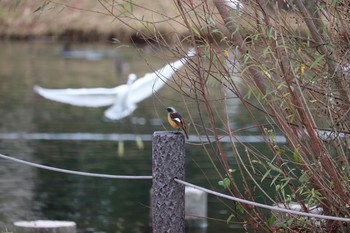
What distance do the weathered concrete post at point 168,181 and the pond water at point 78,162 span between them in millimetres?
369

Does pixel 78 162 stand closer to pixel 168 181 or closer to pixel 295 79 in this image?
pixel 168 181

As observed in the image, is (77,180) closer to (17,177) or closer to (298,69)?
(17,177)

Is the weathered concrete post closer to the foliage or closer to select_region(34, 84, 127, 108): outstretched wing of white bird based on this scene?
the foliage

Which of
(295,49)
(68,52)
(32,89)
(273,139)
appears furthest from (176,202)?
(68,52)

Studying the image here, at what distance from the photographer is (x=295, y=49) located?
12.7 ft

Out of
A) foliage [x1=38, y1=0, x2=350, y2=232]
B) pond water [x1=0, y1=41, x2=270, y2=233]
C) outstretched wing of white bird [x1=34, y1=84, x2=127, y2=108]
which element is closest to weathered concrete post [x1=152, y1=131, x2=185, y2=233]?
foliage [x1=38, y1=0, x2=350, y2=232]

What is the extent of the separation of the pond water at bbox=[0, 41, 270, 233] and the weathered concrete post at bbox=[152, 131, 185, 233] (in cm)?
37

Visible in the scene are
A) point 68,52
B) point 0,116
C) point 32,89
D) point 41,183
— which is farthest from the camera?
point 68,52

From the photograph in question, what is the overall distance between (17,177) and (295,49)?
222 inches

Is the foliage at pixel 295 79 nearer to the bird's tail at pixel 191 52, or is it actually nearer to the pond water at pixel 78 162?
the bird's tail at pixel 191 52

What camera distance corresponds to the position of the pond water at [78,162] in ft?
→ 25.0

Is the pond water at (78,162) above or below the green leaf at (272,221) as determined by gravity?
above

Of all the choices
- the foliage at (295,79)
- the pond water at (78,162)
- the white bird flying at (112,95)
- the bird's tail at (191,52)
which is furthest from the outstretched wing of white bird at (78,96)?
the foliage at (295,79)

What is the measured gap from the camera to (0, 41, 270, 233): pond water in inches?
300
